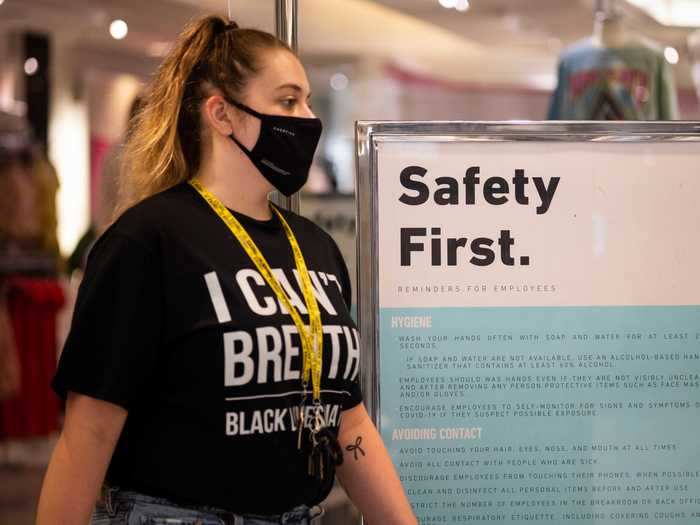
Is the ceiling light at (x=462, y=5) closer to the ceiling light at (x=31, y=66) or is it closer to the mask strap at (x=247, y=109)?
the ceiling light at (x=31, y=66)

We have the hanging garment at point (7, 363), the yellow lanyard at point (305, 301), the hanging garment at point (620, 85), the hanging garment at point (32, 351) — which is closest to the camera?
the yellow lanyard at point (305, 301)

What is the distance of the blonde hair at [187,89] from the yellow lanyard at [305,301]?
0.35 ft

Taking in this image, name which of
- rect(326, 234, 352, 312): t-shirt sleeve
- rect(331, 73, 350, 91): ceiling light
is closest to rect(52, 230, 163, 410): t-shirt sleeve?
rect(326, 234, 352, 312): t-shirt sleeve

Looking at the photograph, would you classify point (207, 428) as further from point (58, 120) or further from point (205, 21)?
point (58, 120)

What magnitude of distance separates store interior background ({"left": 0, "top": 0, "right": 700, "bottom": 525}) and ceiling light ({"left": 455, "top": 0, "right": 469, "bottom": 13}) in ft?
0.07

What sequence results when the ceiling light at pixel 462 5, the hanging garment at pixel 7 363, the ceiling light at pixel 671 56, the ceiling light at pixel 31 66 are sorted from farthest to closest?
the ceiling light at pixel 462 5, the ceiling light at pixel 31 66, the hanging garment at pixel 7 363, the ceiling light at pixel 671 56

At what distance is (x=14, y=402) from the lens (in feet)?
17.8

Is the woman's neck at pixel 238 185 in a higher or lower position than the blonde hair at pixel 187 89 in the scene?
lower

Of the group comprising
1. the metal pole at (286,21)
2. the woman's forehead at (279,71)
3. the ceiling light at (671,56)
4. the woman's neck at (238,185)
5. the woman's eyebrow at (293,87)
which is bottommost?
the woman's neck at (238,185)

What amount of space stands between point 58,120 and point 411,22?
9.14ft

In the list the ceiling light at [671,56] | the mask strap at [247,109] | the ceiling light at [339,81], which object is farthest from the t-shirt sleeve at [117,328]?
the ceiling light at [339,81]

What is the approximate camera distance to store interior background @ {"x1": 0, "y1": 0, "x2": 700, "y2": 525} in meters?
6.01

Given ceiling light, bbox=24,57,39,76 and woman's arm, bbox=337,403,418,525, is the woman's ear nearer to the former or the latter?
woman's arm, bbox=337,403,418,525

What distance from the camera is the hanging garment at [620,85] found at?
3.46 m
